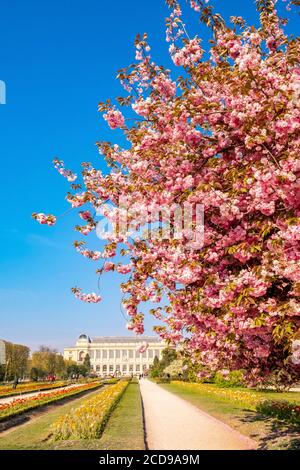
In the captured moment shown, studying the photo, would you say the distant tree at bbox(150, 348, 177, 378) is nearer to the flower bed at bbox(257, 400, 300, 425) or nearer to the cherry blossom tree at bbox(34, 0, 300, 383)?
the flower bed at bbox(257, 400, 300, 425)

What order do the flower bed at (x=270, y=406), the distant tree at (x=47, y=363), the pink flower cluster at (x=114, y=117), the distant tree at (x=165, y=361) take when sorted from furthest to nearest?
the distant tree at (x=47, y=363)
the distant tree at (x=165, y=361)
the flower bed at (x=270, y=406)
the pink flower cluster at (x=114, y=117)

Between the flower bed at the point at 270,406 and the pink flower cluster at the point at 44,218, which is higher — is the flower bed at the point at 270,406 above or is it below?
below

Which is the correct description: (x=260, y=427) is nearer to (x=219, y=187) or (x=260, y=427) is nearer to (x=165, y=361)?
(x=219, y=187)

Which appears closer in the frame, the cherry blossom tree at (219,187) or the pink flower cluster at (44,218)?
the cherry blossom tree at (219,187)

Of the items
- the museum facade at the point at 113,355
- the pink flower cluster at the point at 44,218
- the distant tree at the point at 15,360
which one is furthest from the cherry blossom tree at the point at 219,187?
the museum facade at the point at 113,355

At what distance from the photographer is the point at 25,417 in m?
19.8

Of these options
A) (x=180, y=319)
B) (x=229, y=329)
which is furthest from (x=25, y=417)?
(x=229, y=329)

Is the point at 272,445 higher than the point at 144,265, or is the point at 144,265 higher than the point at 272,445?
the point at 144,265

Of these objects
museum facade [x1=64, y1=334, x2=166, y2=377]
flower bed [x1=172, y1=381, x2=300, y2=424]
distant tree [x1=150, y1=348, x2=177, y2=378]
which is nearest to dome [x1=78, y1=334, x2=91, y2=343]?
museum facade [x1=64, y1=334, x2=166, y2=377]

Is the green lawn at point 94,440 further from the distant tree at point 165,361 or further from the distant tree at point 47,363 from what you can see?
the distant tree at point 47,363

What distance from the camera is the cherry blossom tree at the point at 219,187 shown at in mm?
5492

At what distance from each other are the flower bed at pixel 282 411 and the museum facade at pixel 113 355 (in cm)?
15031

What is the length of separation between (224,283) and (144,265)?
169 centimetres
